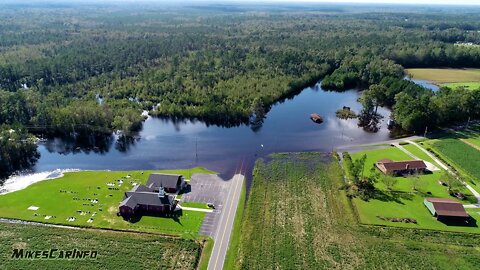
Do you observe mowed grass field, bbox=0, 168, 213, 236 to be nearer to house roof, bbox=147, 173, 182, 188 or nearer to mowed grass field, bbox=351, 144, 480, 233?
house roof, bbox=147, 173, 182, 188

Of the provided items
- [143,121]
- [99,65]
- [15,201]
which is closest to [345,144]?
[143,121]

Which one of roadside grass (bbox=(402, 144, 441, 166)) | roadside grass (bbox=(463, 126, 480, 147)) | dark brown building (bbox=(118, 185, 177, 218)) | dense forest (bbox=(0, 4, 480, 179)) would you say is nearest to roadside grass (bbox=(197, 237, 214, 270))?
dark brown building (bbox=(118, 185, 177, 218))

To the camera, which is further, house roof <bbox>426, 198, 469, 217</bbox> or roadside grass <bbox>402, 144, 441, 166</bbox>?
roadside grass <bbox>402, 144, 441, 166</bbox>

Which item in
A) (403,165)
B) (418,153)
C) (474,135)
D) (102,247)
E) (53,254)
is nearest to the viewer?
(53,254)

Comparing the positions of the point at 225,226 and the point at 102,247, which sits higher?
the point at 102,247

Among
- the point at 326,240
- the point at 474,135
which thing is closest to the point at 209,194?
the point at 326,240

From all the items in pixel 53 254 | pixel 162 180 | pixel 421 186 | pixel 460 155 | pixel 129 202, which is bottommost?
pixel 53 254

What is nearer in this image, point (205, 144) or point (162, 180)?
point (162, 180)

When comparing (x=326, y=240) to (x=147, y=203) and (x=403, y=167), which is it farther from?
(x=147, y=203)
